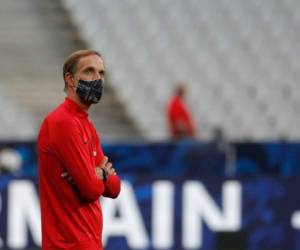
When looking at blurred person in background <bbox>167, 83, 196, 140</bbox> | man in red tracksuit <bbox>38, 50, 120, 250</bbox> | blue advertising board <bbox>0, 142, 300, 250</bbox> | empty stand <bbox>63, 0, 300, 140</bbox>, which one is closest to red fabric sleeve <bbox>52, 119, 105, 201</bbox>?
man in red tracksuit <bbox>38, 50, 120, 250</bbox>

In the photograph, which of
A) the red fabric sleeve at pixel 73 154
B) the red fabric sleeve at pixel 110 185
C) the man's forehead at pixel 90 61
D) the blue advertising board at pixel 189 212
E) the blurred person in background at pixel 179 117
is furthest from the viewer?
the blurred person in background at pixel 179 117

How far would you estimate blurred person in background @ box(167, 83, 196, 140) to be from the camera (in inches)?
619

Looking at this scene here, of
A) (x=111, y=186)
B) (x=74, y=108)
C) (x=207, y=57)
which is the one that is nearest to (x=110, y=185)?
(x=111, y=186)

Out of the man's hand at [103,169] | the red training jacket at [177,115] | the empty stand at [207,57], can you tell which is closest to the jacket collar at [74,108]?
the man's hand at [103,169]

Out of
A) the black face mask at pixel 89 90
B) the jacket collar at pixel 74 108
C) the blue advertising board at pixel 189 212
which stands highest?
the black face mask at pixel 89 90

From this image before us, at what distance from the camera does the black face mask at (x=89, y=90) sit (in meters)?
4.37

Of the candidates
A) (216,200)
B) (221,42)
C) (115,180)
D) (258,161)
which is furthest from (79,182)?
(221,42)

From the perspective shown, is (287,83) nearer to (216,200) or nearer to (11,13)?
(11,13)

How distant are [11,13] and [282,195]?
787 centimetres

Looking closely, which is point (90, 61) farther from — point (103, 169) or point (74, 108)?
point (103, 169)

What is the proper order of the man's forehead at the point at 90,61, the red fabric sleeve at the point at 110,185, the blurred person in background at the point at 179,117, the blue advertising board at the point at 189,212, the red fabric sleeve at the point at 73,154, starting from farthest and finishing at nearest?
the blurred person in background at the point at 179,117
the blue advertising board at the point at 189,212
the red fabric sleeve at the point at 110,185
the man's forehead at the point at 90,61
the red fabric sleeve at the point at 73,154

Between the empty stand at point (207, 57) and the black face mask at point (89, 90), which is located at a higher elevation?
the empty stand at point (207, 57)

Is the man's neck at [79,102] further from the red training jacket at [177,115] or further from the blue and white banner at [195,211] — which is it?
the red training jacket at [177,115]

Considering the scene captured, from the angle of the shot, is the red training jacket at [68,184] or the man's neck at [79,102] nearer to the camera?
the red training jacket at [68,184]
